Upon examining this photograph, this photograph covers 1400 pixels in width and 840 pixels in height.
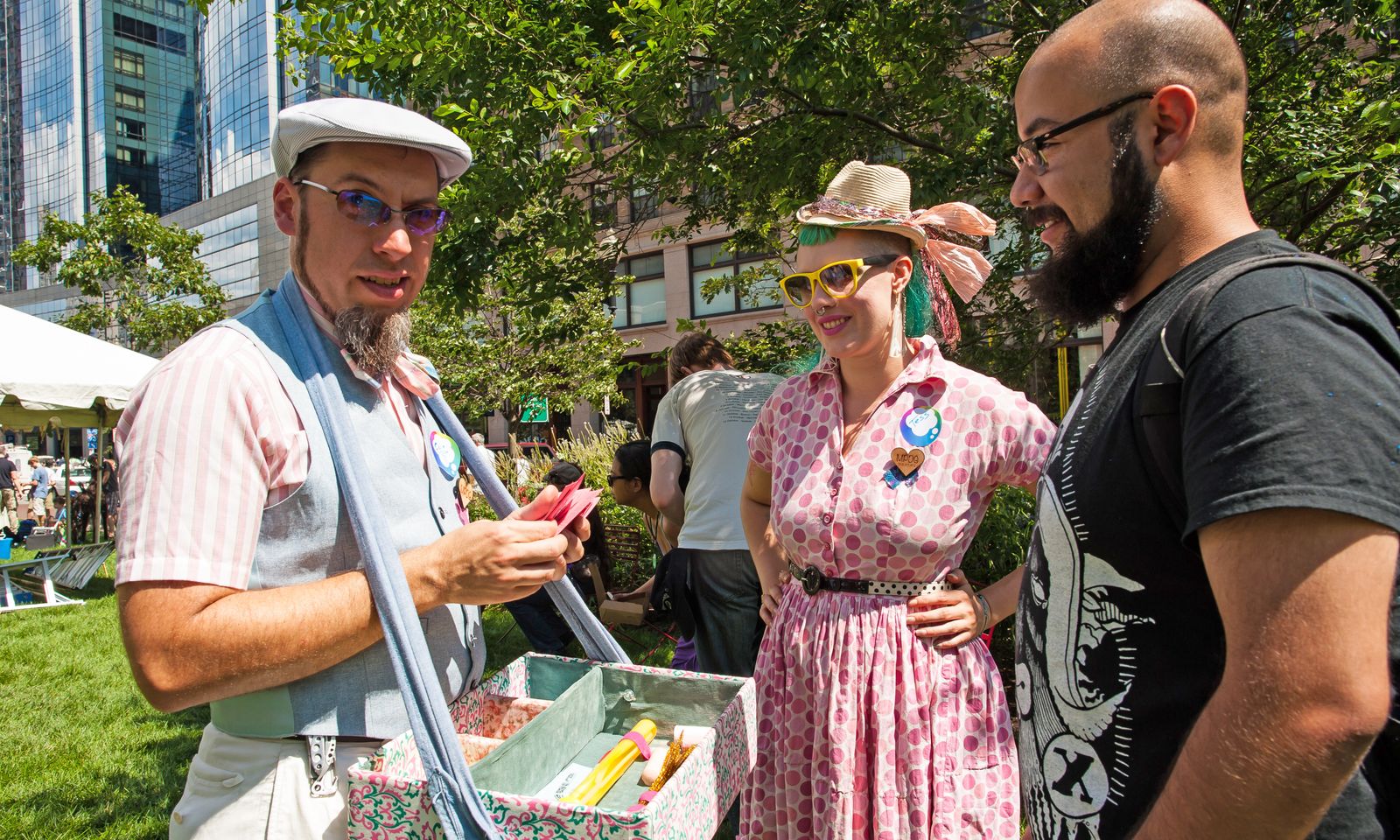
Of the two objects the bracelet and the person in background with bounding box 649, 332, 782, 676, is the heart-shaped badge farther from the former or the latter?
the person in background with bounding box 649, 332, 782, 676

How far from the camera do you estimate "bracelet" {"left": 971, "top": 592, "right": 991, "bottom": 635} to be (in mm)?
2076

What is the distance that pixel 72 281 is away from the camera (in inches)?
755

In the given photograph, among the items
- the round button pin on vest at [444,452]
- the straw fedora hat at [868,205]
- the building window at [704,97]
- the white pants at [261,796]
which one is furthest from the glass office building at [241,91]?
the white pants at [261,796]

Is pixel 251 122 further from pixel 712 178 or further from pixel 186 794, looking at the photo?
pixel 186 794

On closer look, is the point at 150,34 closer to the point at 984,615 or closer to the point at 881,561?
the point at 881,561

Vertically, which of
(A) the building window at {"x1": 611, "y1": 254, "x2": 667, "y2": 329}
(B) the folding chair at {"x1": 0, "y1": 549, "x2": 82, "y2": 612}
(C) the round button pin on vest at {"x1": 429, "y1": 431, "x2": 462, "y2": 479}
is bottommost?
(B) the folding chair at {"x1": 0, "y1": 549, "x2": 82, "y2": 612}

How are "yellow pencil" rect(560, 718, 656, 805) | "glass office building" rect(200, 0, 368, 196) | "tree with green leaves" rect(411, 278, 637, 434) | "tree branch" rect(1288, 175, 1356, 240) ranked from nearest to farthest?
"yellow pencil" rect(560, 718, 656, 805), "tree branch" rect(1288, 175, 1356, 240), "tree with green leaves" rect(411, 278, 637, 434), "glass office building" rect(200, 0, 368, 196)

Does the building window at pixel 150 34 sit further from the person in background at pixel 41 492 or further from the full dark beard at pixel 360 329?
Result: the full dark beard at pixel 360 329

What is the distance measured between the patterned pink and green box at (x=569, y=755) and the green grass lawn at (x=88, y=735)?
3.39 metres

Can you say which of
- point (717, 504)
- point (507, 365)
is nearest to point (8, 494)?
point (507, 365)

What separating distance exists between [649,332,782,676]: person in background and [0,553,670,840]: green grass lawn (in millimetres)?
2230

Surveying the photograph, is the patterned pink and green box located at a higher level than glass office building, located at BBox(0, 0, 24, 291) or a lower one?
lower

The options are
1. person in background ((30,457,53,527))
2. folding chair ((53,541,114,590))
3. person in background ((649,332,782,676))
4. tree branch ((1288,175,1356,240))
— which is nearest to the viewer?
person in background ((649,332,782,676))

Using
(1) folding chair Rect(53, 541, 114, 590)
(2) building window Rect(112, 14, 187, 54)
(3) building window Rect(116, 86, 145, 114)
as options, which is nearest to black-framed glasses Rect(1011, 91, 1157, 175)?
(1) folding chair Rect(53, 541, 114, 590)
